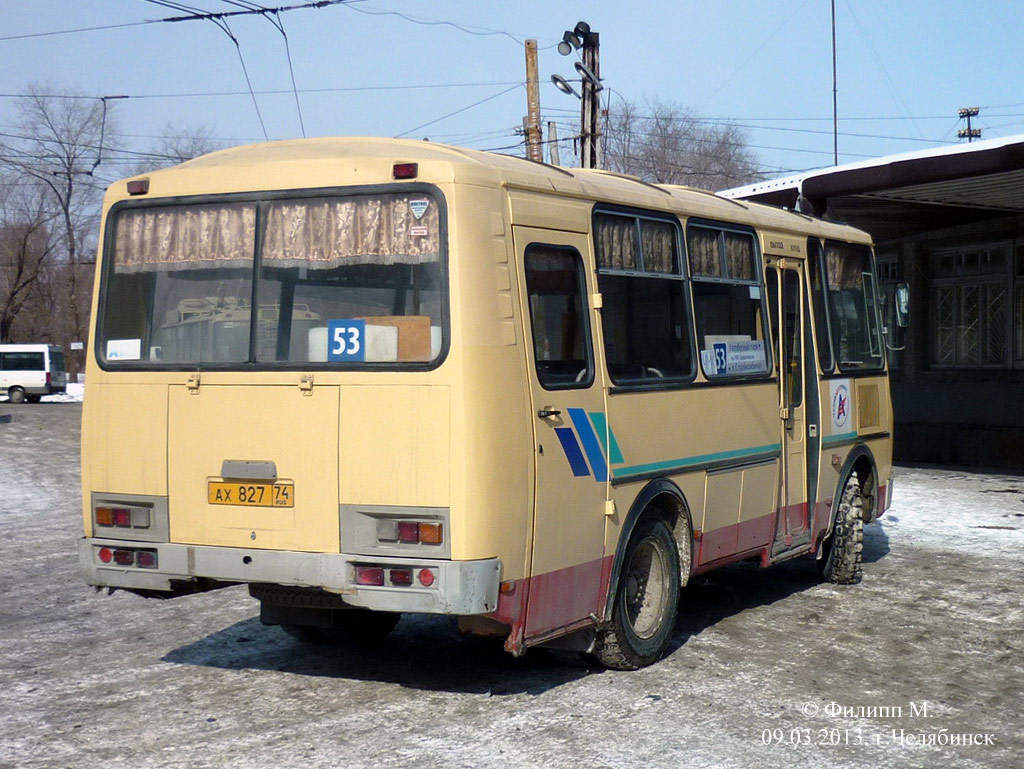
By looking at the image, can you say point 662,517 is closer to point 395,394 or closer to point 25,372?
point 395,394

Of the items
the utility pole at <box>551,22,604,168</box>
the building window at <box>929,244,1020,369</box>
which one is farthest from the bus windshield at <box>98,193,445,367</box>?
the building window at <box>929,244,1020,369</box>

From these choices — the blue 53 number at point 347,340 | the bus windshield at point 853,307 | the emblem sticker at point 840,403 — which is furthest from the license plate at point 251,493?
the bus windshield at point 853,307

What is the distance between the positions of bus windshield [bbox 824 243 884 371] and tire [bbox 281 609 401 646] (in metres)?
4.46

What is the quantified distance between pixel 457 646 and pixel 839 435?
153 inches

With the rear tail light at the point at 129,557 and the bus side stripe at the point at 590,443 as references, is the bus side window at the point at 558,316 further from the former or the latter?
the rear tail light at the point at 129,557

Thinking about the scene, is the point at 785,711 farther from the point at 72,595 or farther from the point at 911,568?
the point at 72,595

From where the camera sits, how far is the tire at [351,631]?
8000mm

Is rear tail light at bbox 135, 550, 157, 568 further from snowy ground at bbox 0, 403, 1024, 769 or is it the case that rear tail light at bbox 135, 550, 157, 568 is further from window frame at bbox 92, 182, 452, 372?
window frame at bbox 92, 182, 452, 372

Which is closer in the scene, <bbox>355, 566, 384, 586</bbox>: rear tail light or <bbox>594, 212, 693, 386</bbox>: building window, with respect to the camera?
<bbox>355, 566, 384, 586</bbox>: rear tail light

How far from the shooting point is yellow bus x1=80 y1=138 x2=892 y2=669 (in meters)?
6.07

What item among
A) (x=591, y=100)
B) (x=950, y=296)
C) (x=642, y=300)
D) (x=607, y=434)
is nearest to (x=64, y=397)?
(x=591, y=100)

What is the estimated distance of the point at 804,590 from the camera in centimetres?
1030

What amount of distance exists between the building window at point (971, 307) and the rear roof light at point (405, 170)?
1926cm

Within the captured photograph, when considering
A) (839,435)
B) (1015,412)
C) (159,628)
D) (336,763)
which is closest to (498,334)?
(336,763)
